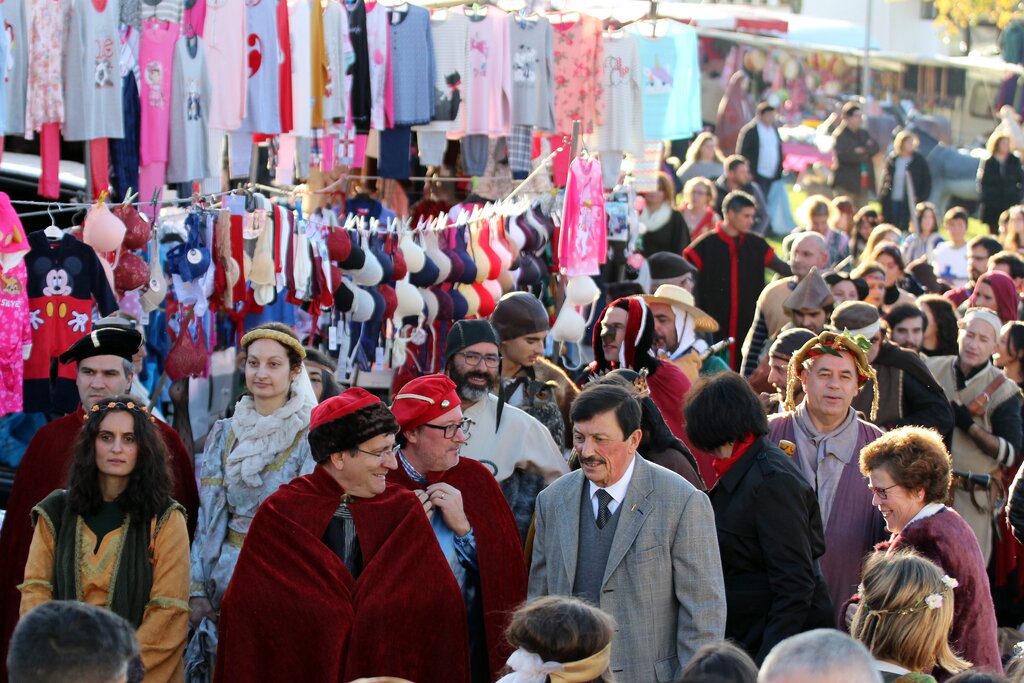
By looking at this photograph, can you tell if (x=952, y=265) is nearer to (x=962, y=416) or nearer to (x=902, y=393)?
(x=962, y=416)

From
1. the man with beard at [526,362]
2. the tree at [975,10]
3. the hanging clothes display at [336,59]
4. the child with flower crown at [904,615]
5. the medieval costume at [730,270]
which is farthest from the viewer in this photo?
the tree at [975,10]

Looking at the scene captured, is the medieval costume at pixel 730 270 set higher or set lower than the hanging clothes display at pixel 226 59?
lower

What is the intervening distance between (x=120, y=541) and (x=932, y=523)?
2725 mm

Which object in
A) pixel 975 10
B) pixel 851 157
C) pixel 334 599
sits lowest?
pixel 334 599

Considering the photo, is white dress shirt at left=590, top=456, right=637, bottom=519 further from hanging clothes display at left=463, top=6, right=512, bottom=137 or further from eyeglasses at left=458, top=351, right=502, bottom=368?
hanging clothes display at left=463, top=6, right=512, bottom=137

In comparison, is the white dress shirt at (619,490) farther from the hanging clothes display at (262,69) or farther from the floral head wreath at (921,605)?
the hanging clothes display at (262,69)

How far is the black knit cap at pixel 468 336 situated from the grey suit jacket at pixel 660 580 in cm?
153

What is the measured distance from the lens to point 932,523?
4926 mm

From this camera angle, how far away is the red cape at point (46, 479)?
5707mm

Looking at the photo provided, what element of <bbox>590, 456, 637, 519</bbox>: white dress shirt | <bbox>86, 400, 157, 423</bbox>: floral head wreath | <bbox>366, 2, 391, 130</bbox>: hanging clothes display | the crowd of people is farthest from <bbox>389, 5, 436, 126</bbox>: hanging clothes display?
<bbox>590, 456, 637, 519</bbox>: white dress shirt

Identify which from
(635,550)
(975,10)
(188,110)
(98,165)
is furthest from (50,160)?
(975,10)

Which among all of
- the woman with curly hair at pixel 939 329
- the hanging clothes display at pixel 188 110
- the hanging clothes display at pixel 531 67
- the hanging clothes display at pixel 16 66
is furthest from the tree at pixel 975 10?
the hanging clothes display at pixel 16 66

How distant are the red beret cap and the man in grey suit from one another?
23.1 inches

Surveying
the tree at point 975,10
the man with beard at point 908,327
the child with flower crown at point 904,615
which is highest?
the tree at point 975,10
